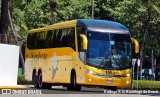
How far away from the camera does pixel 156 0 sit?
4856 centimetres

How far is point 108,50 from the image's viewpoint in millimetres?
25797

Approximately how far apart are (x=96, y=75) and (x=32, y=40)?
8996mm

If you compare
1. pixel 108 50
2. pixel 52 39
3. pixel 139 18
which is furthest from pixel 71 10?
pixel 108 50

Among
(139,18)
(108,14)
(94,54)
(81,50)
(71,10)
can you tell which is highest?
(71,10)

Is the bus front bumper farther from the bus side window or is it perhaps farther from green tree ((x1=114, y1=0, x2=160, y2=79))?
green tree ((x1=114, y1=0, x2=160, y2=79))

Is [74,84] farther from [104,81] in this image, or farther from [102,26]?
[102,26]

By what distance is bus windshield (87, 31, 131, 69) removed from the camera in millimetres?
25719

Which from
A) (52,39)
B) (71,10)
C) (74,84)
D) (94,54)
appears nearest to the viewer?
(94,54)

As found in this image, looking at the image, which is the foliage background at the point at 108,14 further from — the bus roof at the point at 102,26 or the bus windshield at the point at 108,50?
the bus windshield at the point at 108,50

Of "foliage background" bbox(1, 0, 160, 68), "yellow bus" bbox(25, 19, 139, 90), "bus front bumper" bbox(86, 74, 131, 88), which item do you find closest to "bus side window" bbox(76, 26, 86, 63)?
"yellow bus" bbox(25, 19, 139, 90)

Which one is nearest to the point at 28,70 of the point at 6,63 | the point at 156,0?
the point at 6,63

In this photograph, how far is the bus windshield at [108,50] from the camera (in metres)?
25.7

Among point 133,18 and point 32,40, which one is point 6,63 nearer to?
point 32,40

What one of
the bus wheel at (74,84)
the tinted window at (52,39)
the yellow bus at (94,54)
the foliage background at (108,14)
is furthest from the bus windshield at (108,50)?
the foliage background at (108,14)
